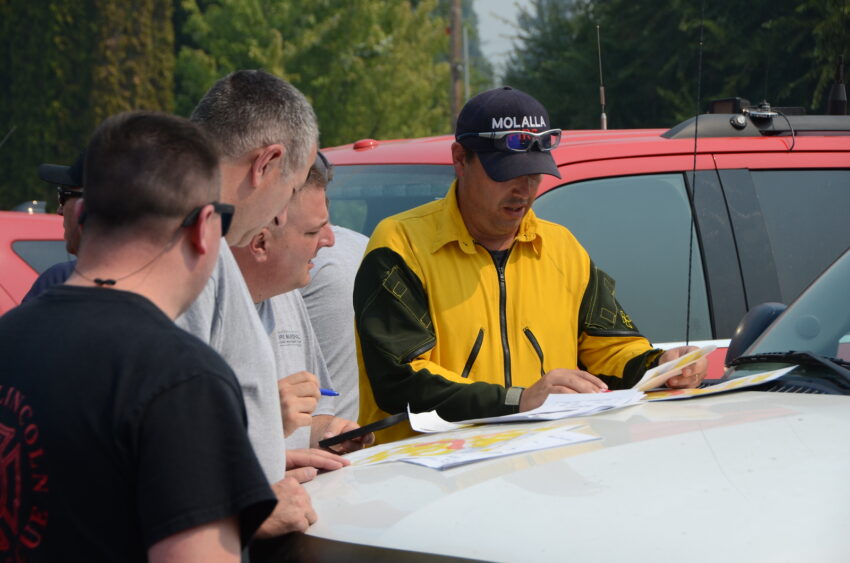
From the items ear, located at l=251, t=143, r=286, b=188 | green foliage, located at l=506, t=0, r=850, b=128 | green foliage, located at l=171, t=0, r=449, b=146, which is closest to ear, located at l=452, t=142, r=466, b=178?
ear, located at l=251, t=143, r=286, b=188

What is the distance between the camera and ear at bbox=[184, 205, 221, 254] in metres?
2.18

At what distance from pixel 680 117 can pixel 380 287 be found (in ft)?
53.0

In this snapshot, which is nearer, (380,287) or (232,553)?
(232,553)

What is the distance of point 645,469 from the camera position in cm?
255

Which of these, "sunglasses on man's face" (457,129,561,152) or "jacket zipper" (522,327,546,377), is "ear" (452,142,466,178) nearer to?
"sunglasses on man's face" (457,129,561,152)

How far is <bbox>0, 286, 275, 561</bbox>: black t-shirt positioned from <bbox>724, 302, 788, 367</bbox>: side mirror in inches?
78.1

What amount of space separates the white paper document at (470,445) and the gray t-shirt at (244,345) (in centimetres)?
42

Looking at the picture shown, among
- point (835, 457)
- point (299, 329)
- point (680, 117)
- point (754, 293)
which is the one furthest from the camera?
point (680, 117)

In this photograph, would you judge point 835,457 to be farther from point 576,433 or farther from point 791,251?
point 791,251

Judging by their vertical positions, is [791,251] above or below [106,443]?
below

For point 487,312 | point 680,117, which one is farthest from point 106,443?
point 680,117

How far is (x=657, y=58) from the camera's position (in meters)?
21.1

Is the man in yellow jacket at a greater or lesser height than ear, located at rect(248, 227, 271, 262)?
lesser

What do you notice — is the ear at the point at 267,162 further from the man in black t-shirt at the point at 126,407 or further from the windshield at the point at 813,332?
the windshield at the point at 813,332
